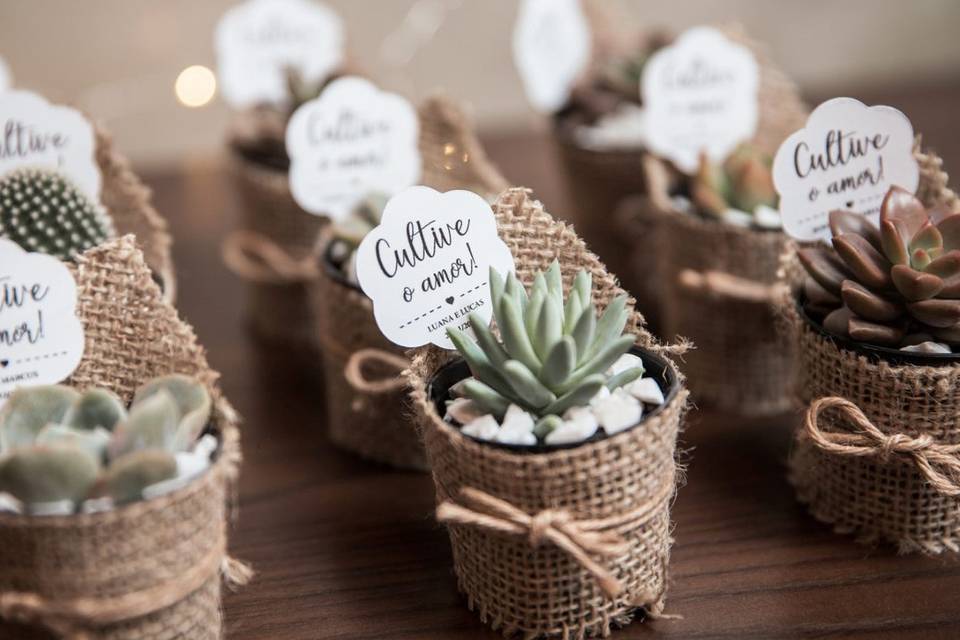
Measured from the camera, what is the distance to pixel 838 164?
112 centimetres

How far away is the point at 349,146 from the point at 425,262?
0.41 metres

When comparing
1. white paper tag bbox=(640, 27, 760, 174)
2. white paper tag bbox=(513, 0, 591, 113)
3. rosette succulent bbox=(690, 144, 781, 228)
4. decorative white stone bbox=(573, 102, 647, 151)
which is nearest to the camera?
rosette succulent bbox=(690, 144, 781, 228)

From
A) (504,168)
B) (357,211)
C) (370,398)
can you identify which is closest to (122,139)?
(504,168)

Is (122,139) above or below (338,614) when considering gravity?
above

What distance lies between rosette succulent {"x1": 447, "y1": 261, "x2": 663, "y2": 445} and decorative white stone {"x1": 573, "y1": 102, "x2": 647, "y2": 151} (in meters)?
0.71

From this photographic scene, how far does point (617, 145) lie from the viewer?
5.33ft

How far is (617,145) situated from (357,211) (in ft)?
Answer: 1.52

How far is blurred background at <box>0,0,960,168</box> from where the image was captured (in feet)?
7.16

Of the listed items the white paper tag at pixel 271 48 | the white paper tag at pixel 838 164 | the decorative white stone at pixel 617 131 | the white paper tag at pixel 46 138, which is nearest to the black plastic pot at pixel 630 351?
the white paper tag at pixel 838 164

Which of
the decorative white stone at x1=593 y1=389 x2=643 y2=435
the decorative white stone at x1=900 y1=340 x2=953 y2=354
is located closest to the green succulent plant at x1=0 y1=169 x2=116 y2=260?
the decorative white stone at x1=593 y1=389 x2=643 y2=435

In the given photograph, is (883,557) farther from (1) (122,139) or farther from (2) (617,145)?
(1) (122,139)

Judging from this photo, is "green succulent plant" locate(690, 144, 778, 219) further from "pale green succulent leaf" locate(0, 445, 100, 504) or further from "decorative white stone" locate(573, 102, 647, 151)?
"pale green succulent leaf" locate(0, 445, 100, 504)

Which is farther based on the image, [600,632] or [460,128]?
[460,128]

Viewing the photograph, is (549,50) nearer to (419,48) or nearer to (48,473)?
(419,48)
